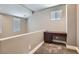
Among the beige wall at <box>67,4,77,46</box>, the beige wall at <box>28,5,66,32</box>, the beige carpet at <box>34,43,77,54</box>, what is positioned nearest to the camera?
the beige carpet at <box>34,43,77,54</box>

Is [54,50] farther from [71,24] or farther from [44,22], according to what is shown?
[71,24]

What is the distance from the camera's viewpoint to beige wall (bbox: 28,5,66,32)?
276 centimetres

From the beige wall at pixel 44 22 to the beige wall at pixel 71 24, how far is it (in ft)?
0.95

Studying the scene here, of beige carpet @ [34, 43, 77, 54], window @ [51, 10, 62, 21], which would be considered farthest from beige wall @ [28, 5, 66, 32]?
beige carpet @ [34, 43, 77, 54]

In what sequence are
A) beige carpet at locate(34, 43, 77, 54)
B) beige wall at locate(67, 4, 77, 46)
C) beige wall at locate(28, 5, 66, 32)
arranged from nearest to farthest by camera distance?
beige carpet at locate(34, 43, 77, 54)
beige wall at locate(28, 5, 66, 32)
beige wall at locate(67, 4, 77, 46)

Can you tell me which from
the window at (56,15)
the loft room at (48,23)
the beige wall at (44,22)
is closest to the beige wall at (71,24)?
the loft room at (48,23)

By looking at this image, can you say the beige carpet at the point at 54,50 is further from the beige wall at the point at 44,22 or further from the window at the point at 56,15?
the window at the point at 56,15

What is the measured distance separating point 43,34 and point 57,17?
4.24ft

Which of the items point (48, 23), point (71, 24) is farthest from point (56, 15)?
point (71, 24)

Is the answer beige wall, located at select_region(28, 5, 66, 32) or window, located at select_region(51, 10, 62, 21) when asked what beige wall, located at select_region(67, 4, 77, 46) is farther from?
window, located at select_region(51, 10, 62, 21)

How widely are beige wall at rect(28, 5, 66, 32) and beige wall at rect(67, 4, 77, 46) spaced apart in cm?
29

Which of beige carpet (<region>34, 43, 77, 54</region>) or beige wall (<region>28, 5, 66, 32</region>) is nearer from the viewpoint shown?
beige carpet (<region>34, 43, 77, 54</region>)
